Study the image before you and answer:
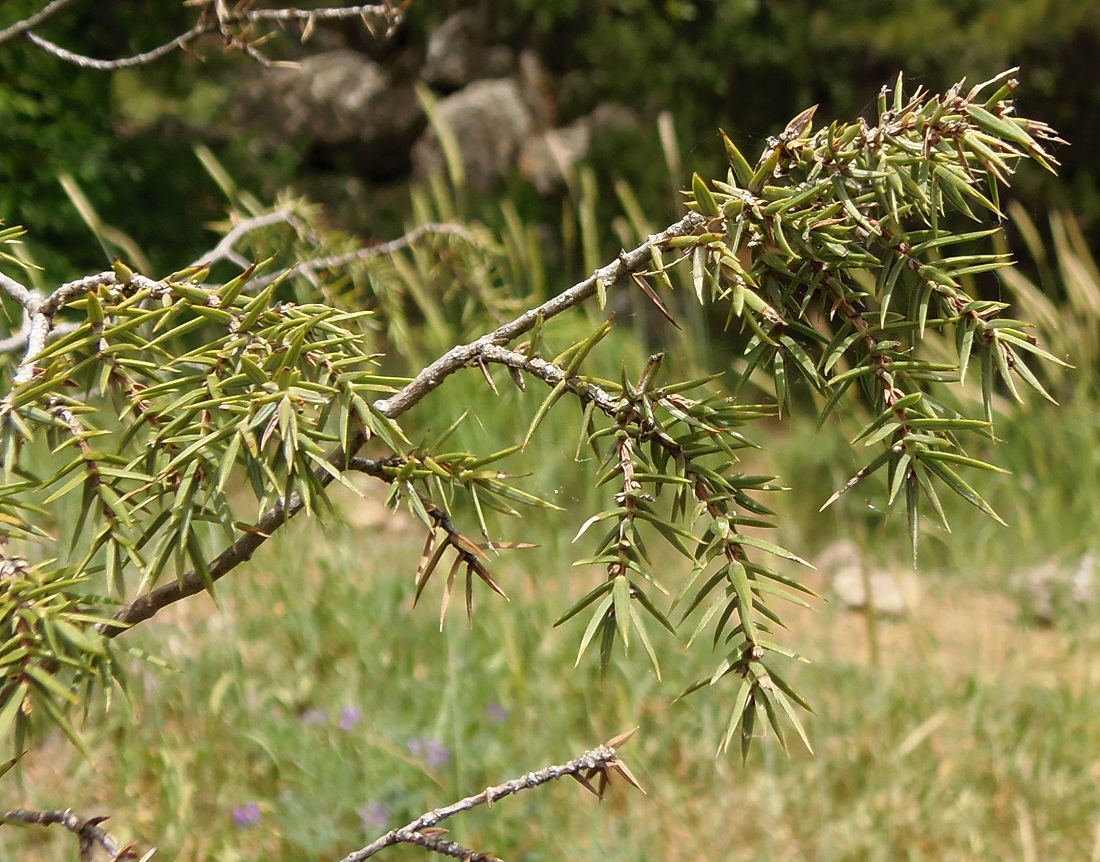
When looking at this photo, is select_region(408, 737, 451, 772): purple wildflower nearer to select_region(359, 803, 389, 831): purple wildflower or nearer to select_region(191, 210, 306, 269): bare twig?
select_region(359, 803, 389, 831): purple wildflower

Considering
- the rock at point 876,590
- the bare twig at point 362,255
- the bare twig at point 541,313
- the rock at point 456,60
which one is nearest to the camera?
the bare twig at point 541,313

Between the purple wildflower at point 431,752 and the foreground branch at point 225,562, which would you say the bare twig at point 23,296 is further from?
the purple wildflower at point 431,752

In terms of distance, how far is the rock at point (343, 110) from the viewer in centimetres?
623

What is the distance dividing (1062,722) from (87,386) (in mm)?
1729

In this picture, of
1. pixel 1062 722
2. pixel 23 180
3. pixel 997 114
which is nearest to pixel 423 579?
pixel 997 114

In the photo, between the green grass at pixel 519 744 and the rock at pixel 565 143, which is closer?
the green grass at pixel 519 744

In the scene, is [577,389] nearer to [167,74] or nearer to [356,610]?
[356,610]

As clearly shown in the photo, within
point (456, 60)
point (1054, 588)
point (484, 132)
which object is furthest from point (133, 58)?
point (456, 60)

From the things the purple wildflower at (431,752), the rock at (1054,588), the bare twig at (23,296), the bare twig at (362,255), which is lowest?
the purple wildflower at (431,752)

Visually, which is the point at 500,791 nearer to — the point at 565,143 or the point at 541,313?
the point at 541,313

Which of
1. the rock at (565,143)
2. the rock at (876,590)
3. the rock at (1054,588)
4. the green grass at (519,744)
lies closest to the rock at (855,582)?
the rock at (876,590)

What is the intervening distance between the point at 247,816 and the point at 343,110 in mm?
5820

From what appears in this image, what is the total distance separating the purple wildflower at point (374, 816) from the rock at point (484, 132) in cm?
519

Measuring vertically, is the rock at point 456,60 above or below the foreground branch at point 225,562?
above
